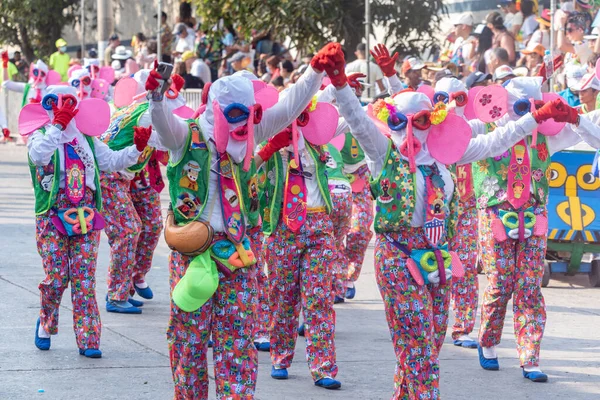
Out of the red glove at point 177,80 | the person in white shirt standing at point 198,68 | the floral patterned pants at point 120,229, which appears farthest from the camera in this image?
the person in white shirt standing at point 198,68

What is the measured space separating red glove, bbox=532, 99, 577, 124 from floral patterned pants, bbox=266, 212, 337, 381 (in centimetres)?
157

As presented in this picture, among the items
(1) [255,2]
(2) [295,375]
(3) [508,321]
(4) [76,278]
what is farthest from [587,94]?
(1) [255,2]

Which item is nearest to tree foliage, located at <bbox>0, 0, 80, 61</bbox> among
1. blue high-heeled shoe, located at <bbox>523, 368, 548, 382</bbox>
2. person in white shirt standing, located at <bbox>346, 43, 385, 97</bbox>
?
person in white shirt standing, located at <bbox>346, 43, 385, 97</bbox>

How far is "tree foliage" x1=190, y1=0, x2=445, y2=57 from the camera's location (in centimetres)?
1828

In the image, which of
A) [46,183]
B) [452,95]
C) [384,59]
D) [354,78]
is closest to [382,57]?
[384,59]

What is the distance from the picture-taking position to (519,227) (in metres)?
7.37

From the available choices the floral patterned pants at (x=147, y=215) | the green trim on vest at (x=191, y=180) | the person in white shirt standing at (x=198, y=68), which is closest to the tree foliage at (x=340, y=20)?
the person in white shirt standing at (x=198, y=68)

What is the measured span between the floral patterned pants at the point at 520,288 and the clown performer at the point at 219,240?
236 centimetres

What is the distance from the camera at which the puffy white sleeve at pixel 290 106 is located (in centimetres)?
569

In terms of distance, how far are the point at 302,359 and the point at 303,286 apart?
32.3 inches

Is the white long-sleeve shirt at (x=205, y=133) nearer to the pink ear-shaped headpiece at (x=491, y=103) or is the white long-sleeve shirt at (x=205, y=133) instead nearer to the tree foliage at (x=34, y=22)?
the pink ear-shaped headpiece at (x=491, y=103)

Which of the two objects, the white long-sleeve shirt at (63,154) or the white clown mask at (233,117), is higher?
the white clown mask at (233,117)

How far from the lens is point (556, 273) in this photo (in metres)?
11.0

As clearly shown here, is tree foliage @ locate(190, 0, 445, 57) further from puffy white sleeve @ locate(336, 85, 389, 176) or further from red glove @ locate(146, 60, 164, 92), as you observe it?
red glove @ locate(146, 60, 164, 92)
